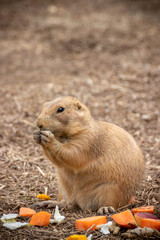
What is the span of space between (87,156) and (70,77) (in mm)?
5412

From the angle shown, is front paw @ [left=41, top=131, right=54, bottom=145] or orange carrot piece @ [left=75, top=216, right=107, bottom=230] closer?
orange carrot piece @ [left=75, top=216, right=107, bottom=230]

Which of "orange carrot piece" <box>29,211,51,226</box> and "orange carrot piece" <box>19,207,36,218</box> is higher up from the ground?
"orange carrot piece" <box>19,207,36,218</box>

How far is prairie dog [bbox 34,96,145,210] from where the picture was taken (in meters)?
3.81

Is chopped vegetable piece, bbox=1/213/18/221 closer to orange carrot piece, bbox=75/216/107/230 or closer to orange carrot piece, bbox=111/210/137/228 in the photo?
orange carrot piece, bbox=75/216/107/230

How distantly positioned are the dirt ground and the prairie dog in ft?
0.92

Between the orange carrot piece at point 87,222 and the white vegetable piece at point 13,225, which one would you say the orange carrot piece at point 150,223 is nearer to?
the orange carrot piece at point 87,222

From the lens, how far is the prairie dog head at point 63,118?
3.72m

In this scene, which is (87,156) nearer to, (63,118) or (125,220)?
(63,118)

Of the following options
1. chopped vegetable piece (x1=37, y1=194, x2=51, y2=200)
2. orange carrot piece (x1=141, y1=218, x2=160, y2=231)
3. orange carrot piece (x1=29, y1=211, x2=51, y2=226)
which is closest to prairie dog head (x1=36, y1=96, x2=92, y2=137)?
orange carrot piece (x1=29, y1=211, x2=51, y2=226)

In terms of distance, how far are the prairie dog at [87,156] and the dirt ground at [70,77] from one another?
0.28 meters

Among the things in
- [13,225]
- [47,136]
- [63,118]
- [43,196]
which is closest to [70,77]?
[43,196]

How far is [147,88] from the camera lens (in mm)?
8203

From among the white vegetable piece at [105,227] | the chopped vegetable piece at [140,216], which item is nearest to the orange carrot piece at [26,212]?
the white vegetable piece at [105,227]

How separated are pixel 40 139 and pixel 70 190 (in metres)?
0.85
